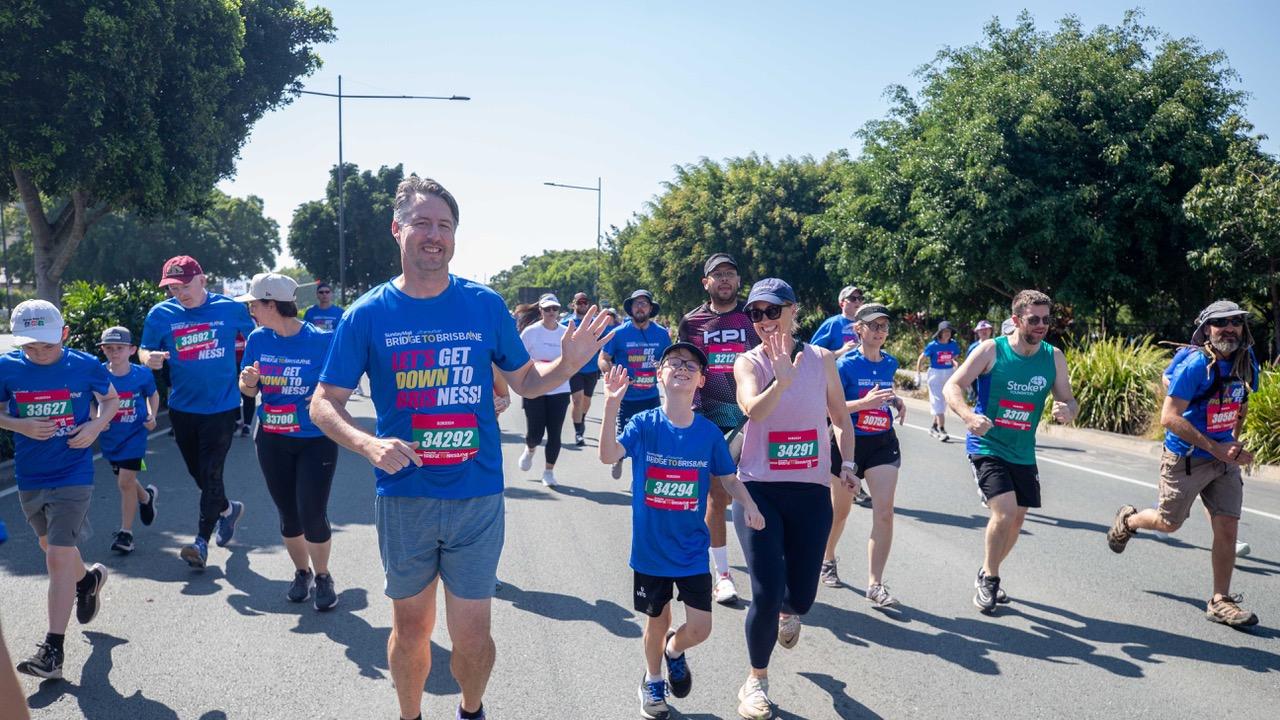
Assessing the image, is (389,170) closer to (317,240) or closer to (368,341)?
(317,240)

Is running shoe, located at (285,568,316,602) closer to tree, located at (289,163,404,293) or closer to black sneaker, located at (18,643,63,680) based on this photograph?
black sneaker, located at (18,643,63,680)

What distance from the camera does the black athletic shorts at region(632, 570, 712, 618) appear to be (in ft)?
13.5

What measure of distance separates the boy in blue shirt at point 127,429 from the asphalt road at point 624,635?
13.1 inches

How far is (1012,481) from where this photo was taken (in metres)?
5.59

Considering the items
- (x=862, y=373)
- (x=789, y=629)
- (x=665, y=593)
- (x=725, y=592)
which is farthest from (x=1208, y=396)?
(x=665, y=593)

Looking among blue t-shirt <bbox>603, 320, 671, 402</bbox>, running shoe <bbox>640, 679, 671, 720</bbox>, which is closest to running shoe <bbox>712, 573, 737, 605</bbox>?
running shoe <bbox>640, 679, 671, 720</bbox>

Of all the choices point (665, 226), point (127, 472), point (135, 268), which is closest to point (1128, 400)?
point (127, 472)

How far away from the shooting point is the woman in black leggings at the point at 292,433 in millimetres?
5430

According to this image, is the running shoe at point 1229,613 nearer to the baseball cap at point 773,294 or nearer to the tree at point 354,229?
the baseball cap at point 773,294

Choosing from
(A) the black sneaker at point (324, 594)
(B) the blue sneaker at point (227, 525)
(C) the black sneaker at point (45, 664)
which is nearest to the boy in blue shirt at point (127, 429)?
(B) the blue sneaker at point (227, 525)

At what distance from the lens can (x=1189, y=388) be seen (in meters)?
5.57

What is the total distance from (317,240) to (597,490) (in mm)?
48605

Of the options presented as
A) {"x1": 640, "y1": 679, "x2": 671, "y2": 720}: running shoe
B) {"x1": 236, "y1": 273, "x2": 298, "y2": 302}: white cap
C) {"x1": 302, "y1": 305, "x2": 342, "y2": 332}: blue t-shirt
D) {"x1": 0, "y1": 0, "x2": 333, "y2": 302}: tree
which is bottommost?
{"x1": 640, "y1": 679, "x2": 671, "y2": 720}: running shoe

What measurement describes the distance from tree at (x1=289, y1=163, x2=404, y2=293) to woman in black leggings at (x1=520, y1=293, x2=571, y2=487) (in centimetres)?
4371
